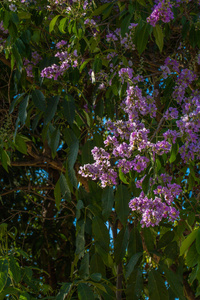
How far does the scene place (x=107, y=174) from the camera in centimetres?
136

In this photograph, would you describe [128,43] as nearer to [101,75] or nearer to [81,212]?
[101,75]

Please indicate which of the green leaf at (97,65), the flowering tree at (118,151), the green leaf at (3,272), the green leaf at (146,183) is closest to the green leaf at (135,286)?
the flowering tree at (118,151)

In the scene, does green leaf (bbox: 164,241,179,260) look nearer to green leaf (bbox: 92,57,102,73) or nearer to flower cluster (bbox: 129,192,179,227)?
flower cluster (bbox: 129,192,179,227)

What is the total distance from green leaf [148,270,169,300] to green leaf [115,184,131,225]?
0.19 metres

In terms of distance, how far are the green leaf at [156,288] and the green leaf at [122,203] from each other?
0.61ft

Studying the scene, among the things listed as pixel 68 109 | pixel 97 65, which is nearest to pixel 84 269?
pixel 68 109

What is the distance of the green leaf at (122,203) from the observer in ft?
4.70

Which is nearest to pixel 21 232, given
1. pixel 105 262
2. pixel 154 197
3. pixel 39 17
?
pixel 39 17

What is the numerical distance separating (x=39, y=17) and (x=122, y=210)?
3.59ft

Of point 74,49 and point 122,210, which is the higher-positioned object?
point 74,49

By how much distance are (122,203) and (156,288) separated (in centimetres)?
27

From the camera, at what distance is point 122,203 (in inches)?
56.7

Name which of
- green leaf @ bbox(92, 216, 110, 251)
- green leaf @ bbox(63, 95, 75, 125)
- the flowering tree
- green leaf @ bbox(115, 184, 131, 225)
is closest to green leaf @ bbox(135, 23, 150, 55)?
the flowering tree

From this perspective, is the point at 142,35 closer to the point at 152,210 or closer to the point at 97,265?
the point at 152,210
